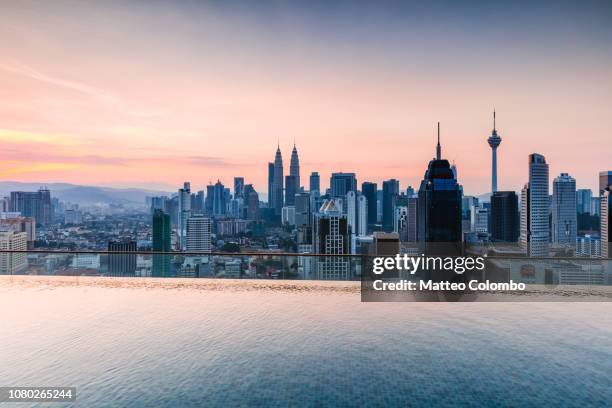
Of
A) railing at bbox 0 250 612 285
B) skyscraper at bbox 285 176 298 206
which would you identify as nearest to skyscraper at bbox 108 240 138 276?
railing at bbox 0 250 612 285

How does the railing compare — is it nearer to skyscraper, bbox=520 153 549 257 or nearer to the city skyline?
the city skyline

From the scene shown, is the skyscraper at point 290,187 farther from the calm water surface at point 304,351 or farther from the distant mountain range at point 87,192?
the calm water surface at point 304,351

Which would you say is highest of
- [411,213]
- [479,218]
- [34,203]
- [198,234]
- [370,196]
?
[370,196]

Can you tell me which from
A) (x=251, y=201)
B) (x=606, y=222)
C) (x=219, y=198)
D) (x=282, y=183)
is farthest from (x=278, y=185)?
(x=606, y=222)

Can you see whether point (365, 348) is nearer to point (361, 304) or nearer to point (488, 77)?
point (361, 304)

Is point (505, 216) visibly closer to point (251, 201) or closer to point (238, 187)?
point (251, 201)

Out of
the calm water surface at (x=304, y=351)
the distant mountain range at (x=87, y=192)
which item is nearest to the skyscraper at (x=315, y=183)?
the distant mountain range at (x=87, y=192)

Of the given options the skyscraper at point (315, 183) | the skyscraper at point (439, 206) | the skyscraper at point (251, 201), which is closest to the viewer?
the skyscraper at point (439, 206)
